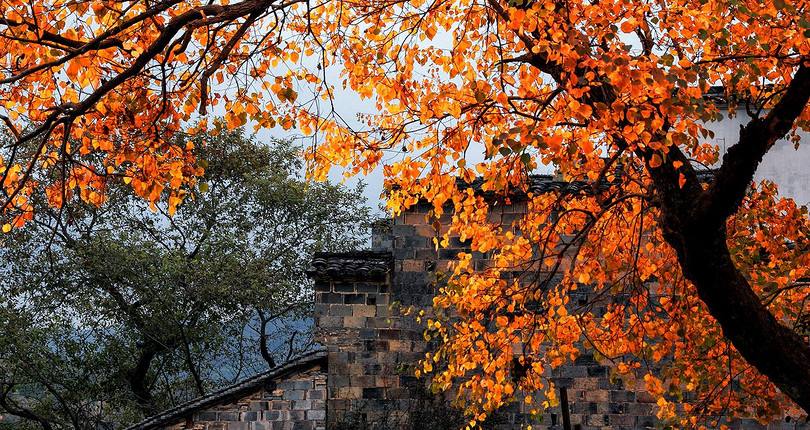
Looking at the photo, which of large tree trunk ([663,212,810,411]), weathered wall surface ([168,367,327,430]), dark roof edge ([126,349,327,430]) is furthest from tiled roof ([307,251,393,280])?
large tree trunk ([663,212,810,411])

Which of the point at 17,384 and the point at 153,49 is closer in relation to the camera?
the point at 153,49

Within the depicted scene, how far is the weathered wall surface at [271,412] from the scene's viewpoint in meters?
15.8

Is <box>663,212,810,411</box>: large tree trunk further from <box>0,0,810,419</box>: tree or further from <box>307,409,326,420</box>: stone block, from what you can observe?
<box>307,409,326,420</box>: stone block

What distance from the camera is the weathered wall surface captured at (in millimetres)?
15836

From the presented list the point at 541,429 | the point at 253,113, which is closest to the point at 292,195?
the point at 541,429

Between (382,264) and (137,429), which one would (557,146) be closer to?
(382,264)

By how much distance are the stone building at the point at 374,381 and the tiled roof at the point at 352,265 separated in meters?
0.02

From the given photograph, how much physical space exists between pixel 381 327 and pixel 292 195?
9.51 metres

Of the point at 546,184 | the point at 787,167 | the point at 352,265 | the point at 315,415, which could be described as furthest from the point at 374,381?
the point at 787,167

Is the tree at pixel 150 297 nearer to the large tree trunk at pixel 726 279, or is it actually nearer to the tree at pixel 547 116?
the tree at pixel 547 116

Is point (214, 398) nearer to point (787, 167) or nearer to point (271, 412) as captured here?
point (271, 412)

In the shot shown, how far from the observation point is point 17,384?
22.4 meters

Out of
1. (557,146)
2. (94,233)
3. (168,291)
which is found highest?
(94,233)

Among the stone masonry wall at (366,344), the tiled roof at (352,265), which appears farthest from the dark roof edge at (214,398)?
the tiled roof at (352,265)
